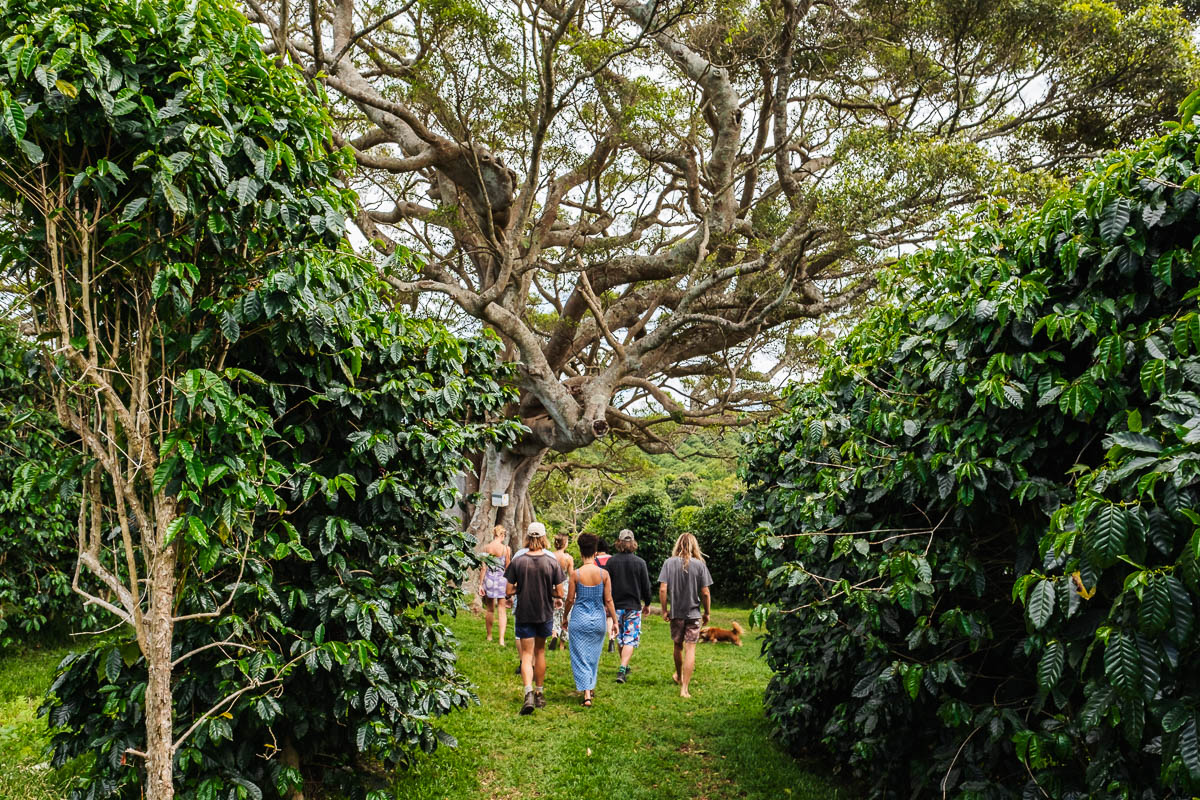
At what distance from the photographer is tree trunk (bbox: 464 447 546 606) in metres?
14.8

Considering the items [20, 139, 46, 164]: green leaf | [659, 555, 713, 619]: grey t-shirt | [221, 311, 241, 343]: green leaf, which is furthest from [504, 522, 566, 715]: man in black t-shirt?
[20, 139, 46, 164]: green leaf

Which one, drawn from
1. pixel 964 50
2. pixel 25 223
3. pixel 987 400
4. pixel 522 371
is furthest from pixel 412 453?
pixel 964 50

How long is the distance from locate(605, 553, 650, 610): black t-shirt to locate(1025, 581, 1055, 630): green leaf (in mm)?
6019

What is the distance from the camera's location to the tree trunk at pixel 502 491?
48.5 feet

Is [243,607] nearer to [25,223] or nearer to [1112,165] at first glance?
[25,223]

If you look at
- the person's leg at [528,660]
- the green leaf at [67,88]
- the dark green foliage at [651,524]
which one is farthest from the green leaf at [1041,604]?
the dark green foliage at [651,524]

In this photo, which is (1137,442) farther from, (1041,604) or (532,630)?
(532,630)

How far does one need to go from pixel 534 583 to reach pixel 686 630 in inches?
75.5

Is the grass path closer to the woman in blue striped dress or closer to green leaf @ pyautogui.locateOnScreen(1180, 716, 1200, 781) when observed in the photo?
the woman in blue striped dress

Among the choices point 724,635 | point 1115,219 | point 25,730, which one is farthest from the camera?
point 724,635

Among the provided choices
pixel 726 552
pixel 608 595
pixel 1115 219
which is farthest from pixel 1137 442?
pixel 726 552

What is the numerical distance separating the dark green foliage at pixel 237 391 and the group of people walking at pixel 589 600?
5.63 ft

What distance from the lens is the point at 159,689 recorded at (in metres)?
3.10

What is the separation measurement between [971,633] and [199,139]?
405 centimetres
